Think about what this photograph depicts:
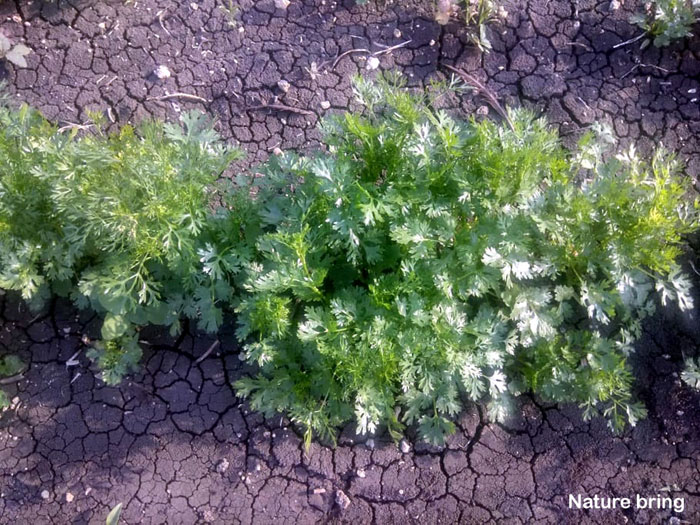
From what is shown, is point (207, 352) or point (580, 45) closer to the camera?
point (207, 352)

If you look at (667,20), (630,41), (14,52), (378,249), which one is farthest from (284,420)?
(667,20)

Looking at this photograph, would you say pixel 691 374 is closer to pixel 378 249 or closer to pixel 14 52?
pixel 378 249

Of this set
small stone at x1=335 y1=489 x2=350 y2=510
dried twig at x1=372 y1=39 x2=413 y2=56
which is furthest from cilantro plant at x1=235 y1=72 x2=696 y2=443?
dried twig at x1=372 y1=39 x2=413 y2=56

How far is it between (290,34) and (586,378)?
2.96m

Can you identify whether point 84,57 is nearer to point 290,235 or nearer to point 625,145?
point 290,235

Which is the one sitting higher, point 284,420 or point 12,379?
point 284,420

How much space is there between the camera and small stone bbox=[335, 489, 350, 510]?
3205 mm

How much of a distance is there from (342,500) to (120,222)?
5.98ft

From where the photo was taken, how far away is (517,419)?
334cm

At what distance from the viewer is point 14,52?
418 centimetres

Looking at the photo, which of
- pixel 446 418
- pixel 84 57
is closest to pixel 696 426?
pixel 446 418

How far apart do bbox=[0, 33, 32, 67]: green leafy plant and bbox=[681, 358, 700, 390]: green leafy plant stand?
181 inches

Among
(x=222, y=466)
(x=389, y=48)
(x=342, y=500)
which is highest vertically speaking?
(x=389, y=48)

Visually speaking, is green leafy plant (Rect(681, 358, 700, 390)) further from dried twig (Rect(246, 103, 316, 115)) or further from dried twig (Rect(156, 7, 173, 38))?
dried twig (Rect(156, 7, 173, 38))
